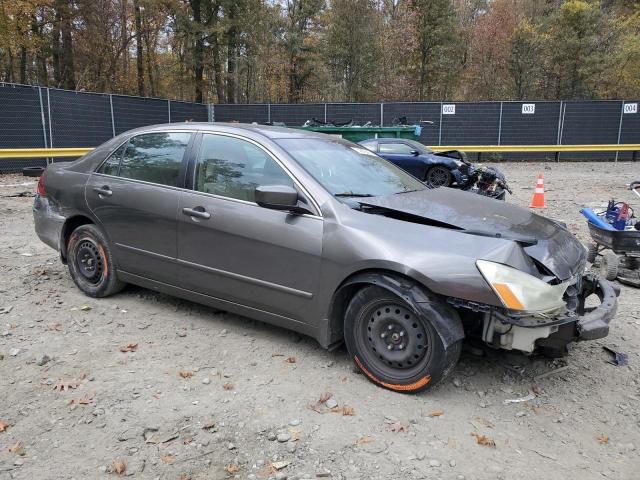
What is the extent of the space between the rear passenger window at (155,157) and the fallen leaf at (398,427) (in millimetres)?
2506

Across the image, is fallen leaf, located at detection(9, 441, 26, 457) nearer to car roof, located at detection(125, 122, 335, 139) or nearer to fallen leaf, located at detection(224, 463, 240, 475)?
fallen leaf, located at detection(224, 463, 240, 475)

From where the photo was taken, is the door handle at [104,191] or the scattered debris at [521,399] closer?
the scattered debris at [521,399]

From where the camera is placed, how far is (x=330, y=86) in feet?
102

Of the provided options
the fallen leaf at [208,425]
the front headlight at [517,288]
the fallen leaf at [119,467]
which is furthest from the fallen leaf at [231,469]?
the front headlight at [517,288]

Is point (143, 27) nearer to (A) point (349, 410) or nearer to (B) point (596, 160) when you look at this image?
(B) point (596, 160)

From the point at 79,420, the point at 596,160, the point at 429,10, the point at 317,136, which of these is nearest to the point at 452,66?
the point at 429,10

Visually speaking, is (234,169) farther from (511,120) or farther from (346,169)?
(511,120)

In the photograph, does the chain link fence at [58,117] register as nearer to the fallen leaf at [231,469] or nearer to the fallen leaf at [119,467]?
the fallen leaf at [119,467]

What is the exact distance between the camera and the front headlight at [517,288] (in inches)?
113

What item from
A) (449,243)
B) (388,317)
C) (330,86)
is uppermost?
(330,86)

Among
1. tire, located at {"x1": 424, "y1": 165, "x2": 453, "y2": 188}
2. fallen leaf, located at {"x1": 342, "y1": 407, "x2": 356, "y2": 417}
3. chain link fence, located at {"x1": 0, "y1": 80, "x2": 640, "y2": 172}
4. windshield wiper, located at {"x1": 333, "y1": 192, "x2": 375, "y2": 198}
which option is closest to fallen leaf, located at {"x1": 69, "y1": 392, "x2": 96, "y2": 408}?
fallen leaf, located at {"x1": 342, "y1": 407, "x2": 356, "y2": 417}

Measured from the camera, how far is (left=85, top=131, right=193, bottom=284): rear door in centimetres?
419

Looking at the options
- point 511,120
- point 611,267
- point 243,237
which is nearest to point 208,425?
point 243,237

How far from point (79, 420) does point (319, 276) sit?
1665mm
